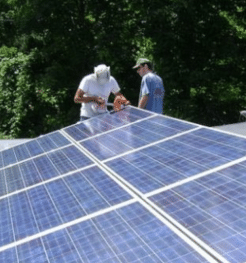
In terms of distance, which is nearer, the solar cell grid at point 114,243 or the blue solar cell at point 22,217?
the solar cell grid at point 114,243

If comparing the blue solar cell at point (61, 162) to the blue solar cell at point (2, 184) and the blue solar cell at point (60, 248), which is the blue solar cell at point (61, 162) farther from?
the blue solar cell at point (60, 248)

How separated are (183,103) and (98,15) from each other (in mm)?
5994

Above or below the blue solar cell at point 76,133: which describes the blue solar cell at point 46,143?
below

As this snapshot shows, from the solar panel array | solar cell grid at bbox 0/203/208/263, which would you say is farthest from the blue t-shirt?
solar cell grid at bbox 0/203/208/263

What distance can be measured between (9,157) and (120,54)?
515 inches

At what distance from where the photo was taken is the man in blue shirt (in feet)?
24.0

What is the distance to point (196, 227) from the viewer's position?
2793mm

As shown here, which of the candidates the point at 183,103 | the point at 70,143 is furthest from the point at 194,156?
the point at 183,103

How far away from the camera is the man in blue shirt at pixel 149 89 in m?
7.30

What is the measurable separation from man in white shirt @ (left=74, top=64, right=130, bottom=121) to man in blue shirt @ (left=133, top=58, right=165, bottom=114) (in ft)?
1.09

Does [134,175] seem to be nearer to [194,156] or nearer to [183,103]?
[194,156]

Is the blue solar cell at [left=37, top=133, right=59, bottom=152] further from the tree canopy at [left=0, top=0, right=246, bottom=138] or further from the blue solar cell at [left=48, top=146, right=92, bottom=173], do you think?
the tree canopy at [left=0, top=0, right=246, bottom=138]

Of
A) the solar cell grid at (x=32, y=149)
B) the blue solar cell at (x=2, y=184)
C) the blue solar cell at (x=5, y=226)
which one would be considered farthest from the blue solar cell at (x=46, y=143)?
the blue solar cell at (x=5, y=226)

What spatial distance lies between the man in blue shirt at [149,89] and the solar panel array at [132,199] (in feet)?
6.19
